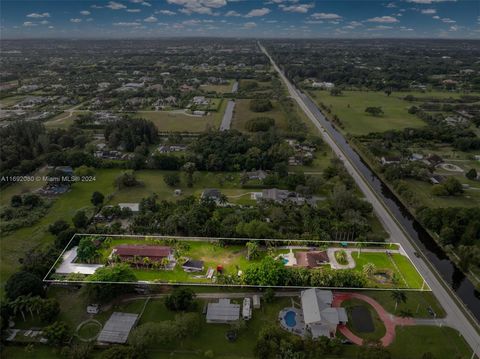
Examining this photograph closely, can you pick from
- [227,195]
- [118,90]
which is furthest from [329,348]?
[118,90]

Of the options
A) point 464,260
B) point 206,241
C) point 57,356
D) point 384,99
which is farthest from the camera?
point 384,99

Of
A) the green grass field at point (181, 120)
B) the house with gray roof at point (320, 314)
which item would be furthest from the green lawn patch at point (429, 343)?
the green grass field at point (181, 120)

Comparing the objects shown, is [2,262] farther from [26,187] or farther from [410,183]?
[410,183]

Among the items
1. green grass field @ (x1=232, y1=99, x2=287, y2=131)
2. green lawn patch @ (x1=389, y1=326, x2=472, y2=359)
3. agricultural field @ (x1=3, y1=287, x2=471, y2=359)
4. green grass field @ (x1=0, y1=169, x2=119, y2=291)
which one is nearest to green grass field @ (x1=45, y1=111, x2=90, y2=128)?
green grass field @ (x1=0, y1=169, x2=119, y2=291)

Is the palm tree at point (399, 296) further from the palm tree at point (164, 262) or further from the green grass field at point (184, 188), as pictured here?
the green grass field at point (184, 188)

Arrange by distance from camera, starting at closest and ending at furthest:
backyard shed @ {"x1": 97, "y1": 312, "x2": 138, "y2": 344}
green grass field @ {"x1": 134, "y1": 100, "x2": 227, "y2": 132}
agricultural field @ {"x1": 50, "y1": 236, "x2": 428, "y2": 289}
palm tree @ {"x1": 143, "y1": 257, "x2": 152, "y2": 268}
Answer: backyard shed @ {"x1": 97, "y1": 312, "x2": 138, "y2": 344} → agricultural field @ {"x1": 50, "y1": 236, "x2": 428, "y2": 289} → palm tree @ {"x1": 143, "y1": 257, "x2": 152, "y2": 268} → green grass field @ {"x1": 134, "y1": 100, "x2": 227, "y2": 132}

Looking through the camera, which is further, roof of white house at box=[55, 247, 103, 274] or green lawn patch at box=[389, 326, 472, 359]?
roof of white house at box=[55, 247, 103, 274]

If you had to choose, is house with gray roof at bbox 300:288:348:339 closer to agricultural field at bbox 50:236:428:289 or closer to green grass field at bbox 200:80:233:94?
agricultural field at bbox 50:236:428:289
